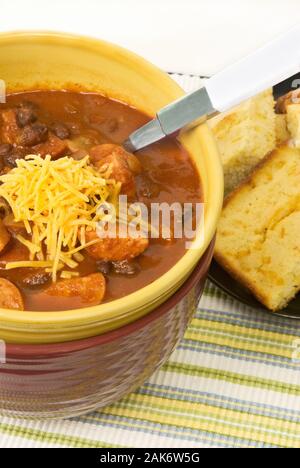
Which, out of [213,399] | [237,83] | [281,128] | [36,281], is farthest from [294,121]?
[36,281]

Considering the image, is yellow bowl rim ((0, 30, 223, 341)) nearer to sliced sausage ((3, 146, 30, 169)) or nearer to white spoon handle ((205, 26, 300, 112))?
white spoon handle ((205, 26, 300, 112))

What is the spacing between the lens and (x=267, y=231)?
2.56 metres

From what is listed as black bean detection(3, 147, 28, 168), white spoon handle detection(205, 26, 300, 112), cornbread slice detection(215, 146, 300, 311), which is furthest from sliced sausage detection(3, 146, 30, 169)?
cornbread slice detection(215, 146, 300, 311)

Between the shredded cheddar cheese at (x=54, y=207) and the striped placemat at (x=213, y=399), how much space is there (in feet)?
1.86

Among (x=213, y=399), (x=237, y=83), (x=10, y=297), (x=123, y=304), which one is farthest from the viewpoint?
(x=213, y=399)

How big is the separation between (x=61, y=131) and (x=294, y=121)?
0.87m

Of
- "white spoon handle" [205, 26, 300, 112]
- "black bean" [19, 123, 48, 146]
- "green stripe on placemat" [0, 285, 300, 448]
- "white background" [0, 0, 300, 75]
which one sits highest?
"white background" [0, 0, 300, 75]

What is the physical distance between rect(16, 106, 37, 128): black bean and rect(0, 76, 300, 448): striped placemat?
78cm

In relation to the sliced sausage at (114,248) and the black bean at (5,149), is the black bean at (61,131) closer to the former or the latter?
the black bean at (5,149)

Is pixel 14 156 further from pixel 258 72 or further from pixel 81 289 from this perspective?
pixel 258 72

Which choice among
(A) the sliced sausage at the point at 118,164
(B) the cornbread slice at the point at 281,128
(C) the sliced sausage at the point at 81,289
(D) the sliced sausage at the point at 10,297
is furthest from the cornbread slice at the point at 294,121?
(D) the sliced sausage at the point at 10,297

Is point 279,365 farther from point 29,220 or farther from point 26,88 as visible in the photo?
point 26,88

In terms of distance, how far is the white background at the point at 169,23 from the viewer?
10.5 feet

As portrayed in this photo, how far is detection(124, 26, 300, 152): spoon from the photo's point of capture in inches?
78.3
